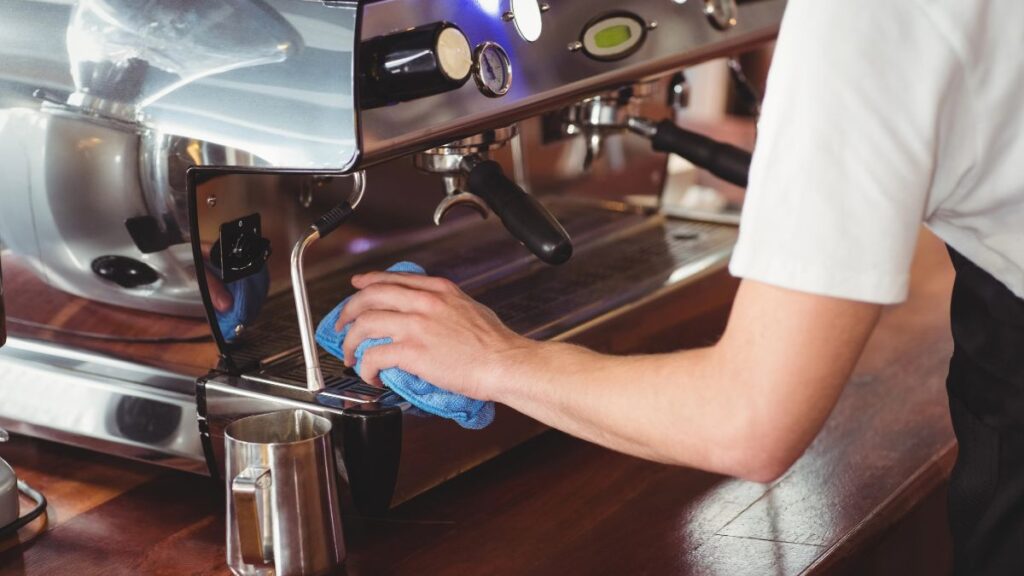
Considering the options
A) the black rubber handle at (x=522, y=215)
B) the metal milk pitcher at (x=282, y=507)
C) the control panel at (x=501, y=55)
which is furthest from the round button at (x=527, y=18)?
the metal milk pitcher at (x=282, y=507)

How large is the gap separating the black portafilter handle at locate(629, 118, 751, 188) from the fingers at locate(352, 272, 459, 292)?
382 mm

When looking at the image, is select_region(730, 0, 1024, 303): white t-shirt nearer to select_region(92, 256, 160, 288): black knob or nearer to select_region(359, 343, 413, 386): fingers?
select_region(359, 343, 413, 386): fingers

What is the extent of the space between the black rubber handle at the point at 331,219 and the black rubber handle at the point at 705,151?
425 mm

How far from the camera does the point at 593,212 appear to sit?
4.83 feet

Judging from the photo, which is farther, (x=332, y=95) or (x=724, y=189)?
(x=724, y=189)

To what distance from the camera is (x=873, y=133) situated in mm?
614

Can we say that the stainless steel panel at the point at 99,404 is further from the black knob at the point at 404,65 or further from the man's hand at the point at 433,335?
the black knob at the point at 404,65

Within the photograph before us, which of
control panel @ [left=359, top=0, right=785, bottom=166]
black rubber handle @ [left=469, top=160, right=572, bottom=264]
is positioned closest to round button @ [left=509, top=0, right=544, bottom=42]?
control panel @ [left=359, top=0, right=785, bottom=166]

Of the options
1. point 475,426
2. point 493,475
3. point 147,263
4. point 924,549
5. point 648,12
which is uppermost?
point 648,12

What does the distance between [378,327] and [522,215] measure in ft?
0.45

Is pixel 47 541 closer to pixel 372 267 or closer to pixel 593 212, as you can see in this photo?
pixel 372 267

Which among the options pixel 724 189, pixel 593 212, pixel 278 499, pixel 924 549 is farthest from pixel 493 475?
pixel 724 189

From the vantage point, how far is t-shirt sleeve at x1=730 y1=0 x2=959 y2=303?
2.00ft

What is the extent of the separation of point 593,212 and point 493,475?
51 centimetres
